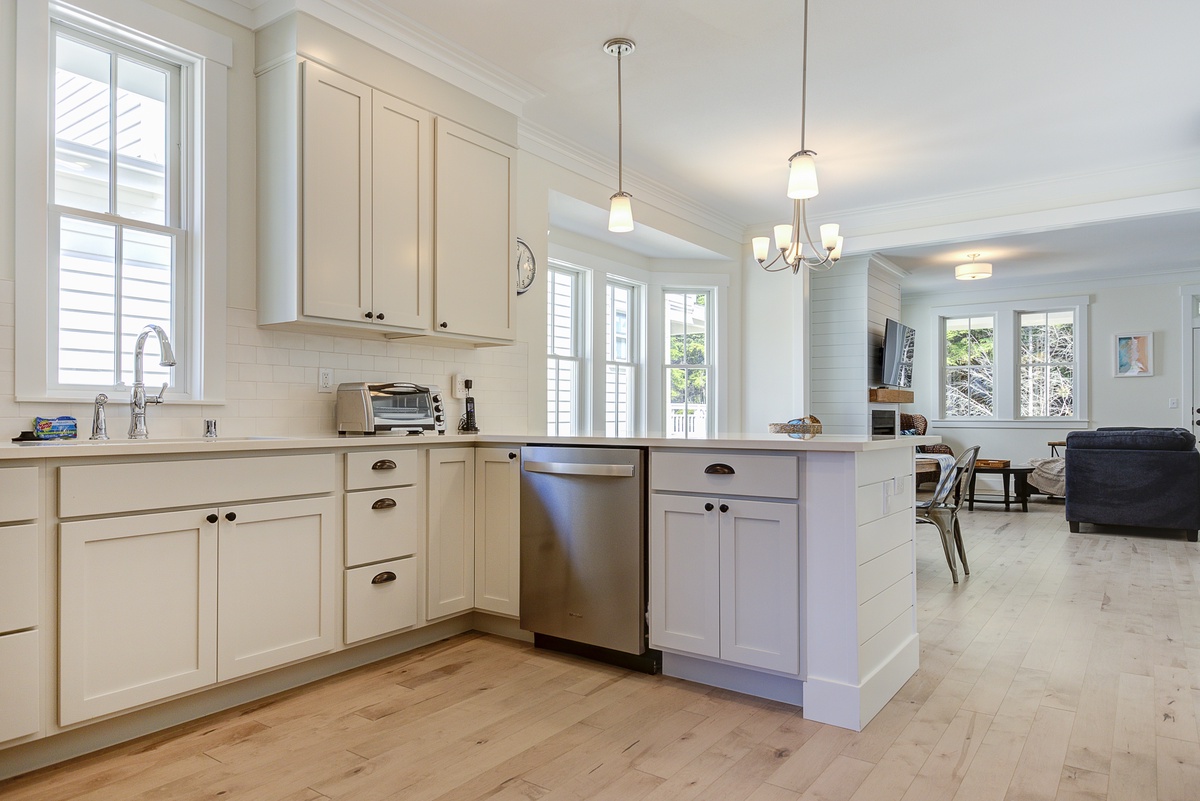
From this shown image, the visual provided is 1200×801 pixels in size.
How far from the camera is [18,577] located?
202 centimetres

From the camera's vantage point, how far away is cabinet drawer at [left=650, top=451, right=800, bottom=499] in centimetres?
256

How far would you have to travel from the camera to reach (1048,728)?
7.95 feet

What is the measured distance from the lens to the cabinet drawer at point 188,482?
214 cm

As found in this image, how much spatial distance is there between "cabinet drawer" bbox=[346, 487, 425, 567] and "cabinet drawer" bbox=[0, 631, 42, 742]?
3.38 ft

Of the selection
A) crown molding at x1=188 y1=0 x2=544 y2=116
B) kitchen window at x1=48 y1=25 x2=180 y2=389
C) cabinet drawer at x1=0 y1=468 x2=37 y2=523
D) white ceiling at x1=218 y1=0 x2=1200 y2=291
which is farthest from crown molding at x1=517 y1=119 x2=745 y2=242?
cabinet drawer at x1=0 y1=468 x2=37 y2=523

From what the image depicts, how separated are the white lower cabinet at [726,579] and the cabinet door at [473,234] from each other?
1.49 m

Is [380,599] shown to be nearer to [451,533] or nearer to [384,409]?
[451,533]

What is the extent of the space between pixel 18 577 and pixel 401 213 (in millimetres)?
2044

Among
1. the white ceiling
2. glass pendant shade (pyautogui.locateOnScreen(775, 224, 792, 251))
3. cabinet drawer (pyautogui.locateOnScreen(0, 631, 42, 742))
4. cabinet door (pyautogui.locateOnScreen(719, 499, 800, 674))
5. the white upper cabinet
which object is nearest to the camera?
cabinet drawer (pyautogui.locateOnScreen(0, 631, 42, 742))

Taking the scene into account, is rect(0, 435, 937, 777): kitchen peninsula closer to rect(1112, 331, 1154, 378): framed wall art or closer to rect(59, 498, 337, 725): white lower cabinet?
rect(59, 498, 337, 725): white lower cabinet

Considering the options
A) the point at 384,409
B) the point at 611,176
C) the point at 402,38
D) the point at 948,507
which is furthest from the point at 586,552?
the point at 611,176

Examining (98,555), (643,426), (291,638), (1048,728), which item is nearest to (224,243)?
(98,555)

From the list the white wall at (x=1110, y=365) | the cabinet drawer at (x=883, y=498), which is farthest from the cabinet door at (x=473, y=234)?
the white wall at (x=1110, y=365)

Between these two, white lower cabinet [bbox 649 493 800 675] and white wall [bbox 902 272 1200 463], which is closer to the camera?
white lower cabinet [bbox 649 493 800 675]
